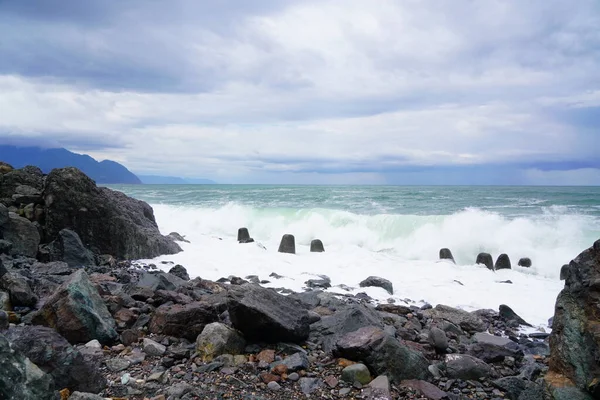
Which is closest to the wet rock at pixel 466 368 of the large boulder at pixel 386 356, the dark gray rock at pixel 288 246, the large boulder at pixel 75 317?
the large boulder at pixel 386 356

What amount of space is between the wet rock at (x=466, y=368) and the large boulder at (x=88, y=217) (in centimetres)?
759

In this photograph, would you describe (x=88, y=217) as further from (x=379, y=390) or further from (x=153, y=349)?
(x=379, y=390)

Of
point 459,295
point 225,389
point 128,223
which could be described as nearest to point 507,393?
point 225,389

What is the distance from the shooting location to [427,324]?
652 cm

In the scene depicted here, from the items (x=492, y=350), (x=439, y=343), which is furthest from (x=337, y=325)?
(x=492, y=350)

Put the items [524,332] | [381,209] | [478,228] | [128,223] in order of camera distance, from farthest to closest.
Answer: [381,209], [478,228], [128,223], [524,332]

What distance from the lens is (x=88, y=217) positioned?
968cm

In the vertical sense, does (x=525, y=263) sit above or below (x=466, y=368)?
below

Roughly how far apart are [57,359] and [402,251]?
14.5 metres

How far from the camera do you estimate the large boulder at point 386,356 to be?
4.20 m

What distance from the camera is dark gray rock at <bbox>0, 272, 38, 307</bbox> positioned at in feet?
16.9

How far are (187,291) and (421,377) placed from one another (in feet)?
11.8

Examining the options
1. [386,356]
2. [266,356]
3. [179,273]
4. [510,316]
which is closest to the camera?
[386,356]

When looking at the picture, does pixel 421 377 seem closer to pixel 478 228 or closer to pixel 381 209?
pixel 478 228
